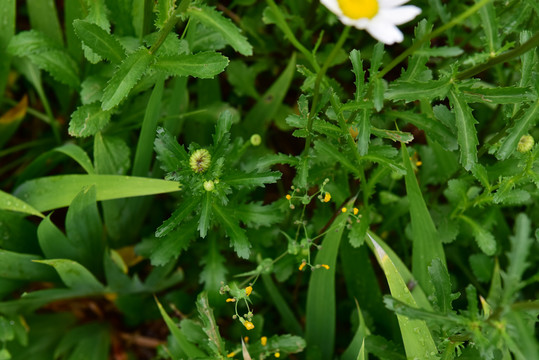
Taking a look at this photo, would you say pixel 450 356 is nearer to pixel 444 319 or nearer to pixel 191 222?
pixel 444 319

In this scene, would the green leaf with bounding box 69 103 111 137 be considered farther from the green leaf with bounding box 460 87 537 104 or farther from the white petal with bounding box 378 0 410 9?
the green leaf with bounding box 460 87 537 104

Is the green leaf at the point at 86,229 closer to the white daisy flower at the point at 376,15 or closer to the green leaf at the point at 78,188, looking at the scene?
the green leaf at the point at 78,188

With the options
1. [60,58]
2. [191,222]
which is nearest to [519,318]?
[191,222]

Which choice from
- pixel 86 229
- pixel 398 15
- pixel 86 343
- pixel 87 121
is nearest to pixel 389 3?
pixel 398 15

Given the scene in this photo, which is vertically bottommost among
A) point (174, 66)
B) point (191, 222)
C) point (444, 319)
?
point (191, 222)

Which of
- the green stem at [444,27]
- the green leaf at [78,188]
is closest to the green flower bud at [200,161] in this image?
the green leaf at [78,188]

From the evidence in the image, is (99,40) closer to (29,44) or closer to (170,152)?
(170,152)

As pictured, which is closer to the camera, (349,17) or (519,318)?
(519,318)
